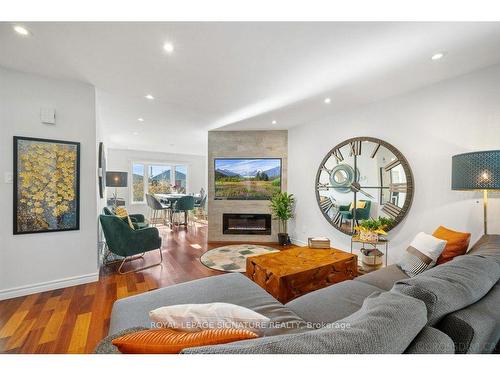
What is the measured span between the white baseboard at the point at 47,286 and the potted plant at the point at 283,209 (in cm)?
307

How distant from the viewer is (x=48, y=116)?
7.80ft

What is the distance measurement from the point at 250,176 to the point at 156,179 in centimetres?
481

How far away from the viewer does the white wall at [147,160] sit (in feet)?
23.3

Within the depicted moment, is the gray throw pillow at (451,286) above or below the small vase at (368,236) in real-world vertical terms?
above

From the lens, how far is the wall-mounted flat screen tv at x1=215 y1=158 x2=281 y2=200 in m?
4.63

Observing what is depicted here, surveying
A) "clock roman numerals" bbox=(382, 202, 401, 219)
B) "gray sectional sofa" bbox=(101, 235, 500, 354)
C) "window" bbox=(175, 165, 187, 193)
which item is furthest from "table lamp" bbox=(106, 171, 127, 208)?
"clock roman numerals" bbox=(382, 202, 401, 219)

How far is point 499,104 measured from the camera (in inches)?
81.5

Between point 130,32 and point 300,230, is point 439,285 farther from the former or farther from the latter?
point 300,230

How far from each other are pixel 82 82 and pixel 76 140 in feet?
2.31

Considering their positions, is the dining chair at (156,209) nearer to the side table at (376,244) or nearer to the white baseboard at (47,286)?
the white baseboard at (47,286)

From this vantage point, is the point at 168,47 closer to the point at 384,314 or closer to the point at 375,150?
the point at 384,314

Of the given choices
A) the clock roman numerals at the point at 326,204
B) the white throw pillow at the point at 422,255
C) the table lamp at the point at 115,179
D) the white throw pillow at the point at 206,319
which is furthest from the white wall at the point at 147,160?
the white throw pillow at the point at 422,255

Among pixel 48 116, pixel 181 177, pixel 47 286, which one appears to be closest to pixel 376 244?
pixel 47 286
